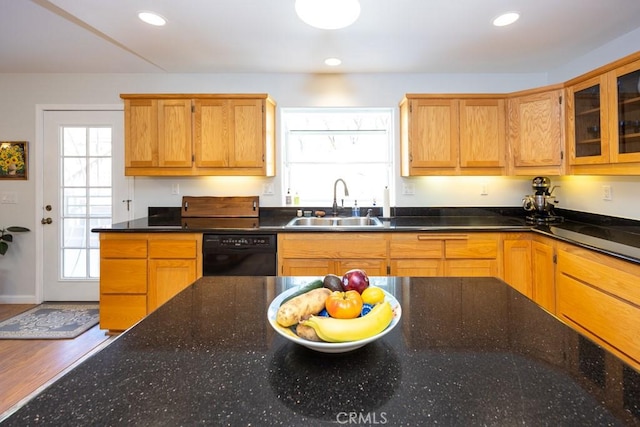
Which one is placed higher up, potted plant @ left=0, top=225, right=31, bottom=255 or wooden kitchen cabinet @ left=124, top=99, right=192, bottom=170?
wooden kitchen cabinet @ left=124, top=99, right=192, bottom=170

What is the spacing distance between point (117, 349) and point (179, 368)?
7.6 inches

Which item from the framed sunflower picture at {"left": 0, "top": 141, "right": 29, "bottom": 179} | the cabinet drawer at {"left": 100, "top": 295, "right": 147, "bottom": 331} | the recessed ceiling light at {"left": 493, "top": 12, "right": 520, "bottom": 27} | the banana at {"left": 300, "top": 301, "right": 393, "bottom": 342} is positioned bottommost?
the cabinet drawer at {"left": 100, "top": 295, "right": 147, "bottom": 331}

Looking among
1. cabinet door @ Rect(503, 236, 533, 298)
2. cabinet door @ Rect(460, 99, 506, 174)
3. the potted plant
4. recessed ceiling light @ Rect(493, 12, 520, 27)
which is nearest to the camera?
recessed ceiling light @ Rect(493, 12, 520, 27)

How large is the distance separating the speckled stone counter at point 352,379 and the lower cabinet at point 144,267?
182cm

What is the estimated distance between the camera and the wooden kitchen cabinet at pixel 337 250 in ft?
8.73

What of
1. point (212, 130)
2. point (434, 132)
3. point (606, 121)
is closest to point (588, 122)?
point (606, 121)

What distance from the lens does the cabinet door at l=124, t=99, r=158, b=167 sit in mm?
3041

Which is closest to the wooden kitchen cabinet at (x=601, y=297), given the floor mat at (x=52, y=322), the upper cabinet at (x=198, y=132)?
the upper cabinet at (x=198, y=132)

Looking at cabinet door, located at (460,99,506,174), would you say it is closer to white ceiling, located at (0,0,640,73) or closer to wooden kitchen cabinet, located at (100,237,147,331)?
white ceiling, located at (0,0,640,73)

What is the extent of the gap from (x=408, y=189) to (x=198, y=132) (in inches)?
80.4

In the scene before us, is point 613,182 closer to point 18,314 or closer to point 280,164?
point 280,164

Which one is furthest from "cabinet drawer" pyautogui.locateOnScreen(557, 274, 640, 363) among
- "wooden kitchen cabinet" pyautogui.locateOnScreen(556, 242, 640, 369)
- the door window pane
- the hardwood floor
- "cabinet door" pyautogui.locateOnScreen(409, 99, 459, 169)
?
the door window pane

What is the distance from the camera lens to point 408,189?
11.3ft

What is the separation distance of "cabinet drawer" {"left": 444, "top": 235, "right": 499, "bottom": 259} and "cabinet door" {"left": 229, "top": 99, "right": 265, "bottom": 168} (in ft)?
5.68
